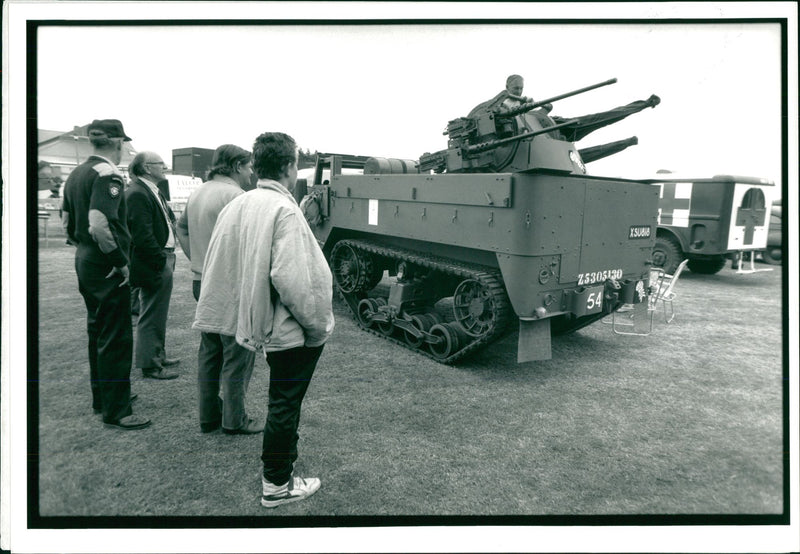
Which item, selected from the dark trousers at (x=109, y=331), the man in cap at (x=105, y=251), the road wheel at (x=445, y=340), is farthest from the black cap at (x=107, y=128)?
the road wheel at (x=445, y=340)

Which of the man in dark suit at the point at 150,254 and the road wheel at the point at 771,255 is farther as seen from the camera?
the road wheel at the point at 771,255

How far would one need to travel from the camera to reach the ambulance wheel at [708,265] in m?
12.3

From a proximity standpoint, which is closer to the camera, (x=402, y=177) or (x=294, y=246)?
(x=294, y=246)

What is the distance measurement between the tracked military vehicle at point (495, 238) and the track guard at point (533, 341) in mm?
11

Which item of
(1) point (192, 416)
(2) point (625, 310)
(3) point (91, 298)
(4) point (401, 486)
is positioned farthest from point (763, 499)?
(2) point (625, 310)

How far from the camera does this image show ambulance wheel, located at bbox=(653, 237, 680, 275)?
12.1m

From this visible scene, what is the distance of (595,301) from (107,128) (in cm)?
439

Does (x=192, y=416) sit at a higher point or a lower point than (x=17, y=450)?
lower

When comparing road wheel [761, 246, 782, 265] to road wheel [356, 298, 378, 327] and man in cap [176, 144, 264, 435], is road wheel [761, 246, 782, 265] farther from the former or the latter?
man in cap [176, 144, 264, 435]

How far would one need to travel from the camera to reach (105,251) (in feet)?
11.3

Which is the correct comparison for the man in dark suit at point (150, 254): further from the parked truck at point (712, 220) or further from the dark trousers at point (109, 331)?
the parked truck at point (712, 220)

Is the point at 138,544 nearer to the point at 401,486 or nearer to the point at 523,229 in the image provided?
the point at 401,486

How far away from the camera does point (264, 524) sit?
8.68 ft

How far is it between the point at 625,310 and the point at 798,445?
611 cm
